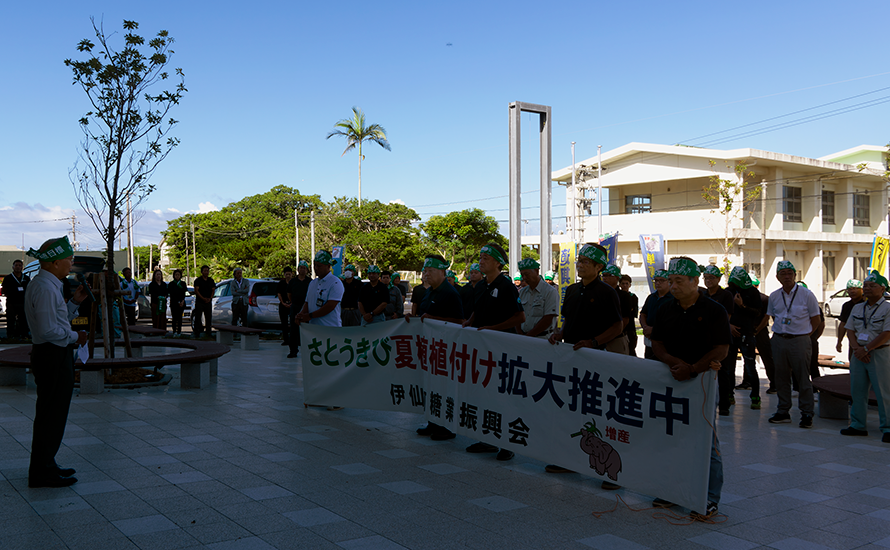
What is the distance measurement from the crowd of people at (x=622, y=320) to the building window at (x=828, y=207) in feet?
101

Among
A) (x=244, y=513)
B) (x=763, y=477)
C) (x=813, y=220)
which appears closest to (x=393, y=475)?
(x=244, y=513)

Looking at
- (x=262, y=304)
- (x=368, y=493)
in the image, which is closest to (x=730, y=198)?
(x=262, y=304)

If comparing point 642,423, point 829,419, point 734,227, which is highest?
Answer: point 734,227

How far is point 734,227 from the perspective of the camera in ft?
107

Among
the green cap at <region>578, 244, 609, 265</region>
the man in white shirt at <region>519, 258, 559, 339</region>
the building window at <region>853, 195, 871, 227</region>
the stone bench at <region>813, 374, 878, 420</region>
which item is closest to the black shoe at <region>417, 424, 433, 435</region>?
the man in white shirt at <region>519, 258, 559, 339</region>

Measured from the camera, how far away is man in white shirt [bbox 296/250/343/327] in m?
8.38

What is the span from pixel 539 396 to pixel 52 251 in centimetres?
390

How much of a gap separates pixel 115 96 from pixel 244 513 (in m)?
7.76

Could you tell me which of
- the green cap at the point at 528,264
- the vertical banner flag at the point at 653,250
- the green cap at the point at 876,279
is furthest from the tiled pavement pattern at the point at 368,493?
A: the vertical banner flag at the point at 653,250

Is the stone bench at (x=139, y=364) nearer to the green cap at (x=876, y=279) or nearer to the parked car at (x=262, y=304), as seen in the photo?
the parked car at (x=262, y=304)

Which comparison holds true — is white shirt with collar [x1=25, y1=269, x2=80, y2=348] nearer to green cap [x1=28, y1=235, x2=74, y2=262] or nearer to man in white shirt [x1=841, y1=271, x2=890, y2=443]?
green cap [x1=28, y1=235, x2=74, y2=262]

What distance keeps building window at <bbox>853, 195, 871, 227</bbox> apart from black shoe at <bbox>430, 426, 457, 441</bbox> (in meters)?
38.9

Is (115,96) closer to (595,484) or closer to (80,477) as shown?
(80,477)

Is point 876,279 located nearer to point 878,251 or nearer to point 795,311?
point 795,311
